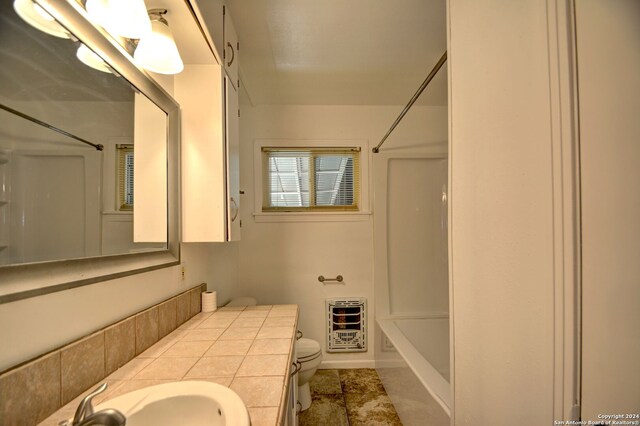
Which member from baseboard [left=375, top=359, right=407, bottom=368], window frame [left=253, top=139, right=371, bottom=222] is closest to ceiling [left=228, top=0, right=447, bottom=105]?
window frame [left=253, top=139, right=371, bottom=222]

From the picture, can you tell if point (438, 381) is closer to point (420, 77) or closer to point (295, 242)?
point (295, 242)

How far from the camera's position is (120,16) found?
781 mm

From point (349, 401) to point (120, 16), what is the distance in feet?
8.01

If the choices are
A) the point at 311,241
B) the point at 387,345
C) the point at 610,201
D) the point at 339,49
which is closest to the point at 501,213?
the point at 610,201

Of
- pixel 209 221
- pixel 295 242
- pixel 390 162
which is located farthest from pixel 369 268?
pixel 209 221

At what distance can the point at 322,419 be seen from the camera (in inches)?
67.7

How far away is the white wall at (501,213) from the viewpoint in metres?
0.62

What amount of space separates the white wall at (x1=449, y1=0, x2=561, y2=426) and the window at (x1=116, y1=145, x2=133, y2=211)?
1170mm

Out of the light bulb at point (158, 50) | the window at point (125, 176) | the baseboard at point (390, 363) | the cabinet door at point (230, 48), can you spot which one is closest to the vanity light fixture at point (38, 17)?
the light bulb at point (158, 50)

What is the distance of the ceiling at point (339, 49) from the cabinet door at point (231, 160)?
0.43 metres

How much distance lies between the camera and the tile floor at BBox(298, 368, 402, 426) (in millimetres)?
1704

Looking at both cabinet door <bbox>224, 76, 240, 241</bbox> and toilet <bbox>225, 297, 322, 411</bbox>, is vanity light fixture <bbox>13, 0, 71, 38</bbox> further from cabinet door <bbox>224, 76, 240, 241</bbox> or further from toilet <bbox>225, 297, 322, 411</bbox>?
toilet <bbox>225, 297, 322, 411</bbox>

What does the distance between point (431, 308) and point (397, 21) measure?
2.22 metres

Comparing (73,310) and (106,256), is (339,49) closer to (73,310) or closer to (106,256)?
(106,256)
